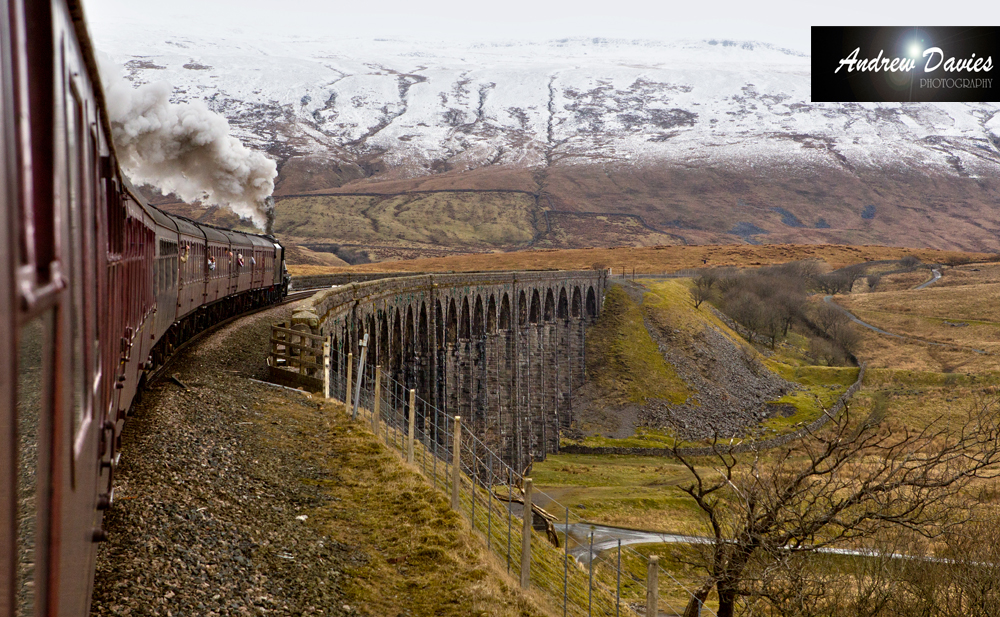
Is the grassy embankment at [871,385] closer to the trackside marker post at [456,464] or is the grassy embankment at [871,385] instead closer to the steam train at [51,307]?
the trackside marker post at [456,464]

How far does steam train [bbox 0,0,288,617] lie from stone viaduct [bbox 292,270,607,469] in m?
12.4

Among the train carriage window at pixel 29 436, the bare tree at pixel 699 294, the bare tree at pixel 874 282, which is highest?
the train carriage window at pixel 29 436

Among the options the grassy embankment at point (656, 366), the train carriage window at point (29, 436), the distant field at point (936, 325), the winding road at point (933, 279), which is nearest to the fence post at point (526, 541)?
A: the train carriage window at point (29, 436)

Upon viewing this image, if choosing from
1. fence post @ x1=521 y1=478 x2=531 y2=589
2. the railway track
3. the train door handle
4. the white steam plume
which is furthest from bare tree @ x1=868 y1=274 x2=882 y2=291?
the train door handle

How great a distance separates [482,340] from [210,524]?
33903mm

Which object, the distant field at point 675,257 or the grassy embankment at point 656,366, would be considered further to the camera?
the distant field at point 675,257

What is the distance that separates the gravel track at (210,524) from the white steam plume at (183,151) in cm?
1894

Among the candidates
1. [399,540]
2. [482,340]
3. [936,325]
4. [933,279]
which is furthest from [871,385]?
[399,540]

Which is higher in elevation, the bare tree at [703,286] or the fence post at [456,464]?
the fence post at [456,464]

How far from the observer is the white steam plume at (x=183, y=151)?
98.7ft

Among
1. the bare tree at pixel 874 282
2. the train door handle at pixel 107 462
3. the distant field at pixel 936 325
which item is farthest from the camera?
the bare tree at pixel 874 282

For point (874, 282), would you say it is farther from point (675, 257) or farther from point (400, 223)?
point (400, 223)

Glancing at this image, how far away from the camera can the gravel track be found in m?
6.29

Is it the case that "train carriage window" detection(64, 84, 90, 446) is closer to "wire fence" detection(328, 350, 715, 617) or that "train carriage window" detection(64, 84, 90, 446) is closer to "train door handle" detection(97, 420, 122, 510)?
"train door handle" detection(97, 420, 122, 510)
